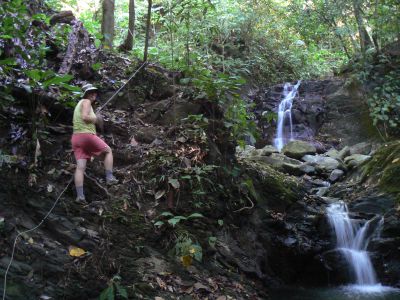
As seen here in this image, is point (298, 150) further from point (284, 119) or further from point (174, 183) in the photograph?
point (174, 183)

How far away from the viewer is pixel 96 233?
4922mm

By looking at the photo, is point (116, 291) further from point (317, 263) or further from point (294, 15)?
point (294, 15)

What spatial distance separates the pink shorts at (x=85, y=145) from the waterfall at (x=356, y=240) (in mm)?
5287

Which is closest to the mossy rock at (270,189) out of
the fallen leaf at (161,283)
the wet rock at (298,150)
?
the fallen leaf at (161,283)

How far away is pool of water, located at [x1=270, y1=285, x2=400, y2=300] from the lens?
22.6 feet

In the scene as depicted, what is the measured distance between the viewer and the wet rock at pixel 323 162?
11.6m

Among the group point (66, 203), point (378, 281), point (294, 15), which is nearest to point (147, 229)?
point (66, 203)

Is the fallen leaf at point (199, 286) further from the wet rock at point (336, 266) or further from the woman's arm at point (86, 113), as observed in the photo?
the wet rock at point (336, 266)

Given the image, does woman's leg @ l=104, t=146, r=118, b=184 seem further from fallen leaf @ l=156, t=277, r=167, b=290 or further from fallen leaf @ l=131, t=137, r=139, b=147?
fallen leaf @ l=156, t=277, r=167, b=290

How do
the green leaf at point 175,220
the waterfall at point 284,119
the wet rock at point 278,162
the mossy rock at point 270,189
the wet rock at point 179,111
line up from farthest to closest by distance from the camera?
the waterfall at point 284,119, the wet rock at point 278,162, the mossy rock at point 270,189, the wet rock at point 179,111, the green leaf at point 175,220

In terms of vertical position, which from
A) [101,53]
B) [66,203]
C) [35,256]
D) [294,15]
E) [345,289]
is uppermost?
[294,15]

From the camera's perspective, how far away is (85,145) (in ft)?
17.6

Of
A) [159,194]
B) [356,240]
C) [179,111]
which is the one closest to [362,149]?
[356,240]

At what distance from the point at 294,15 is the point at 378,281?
1212 cm
